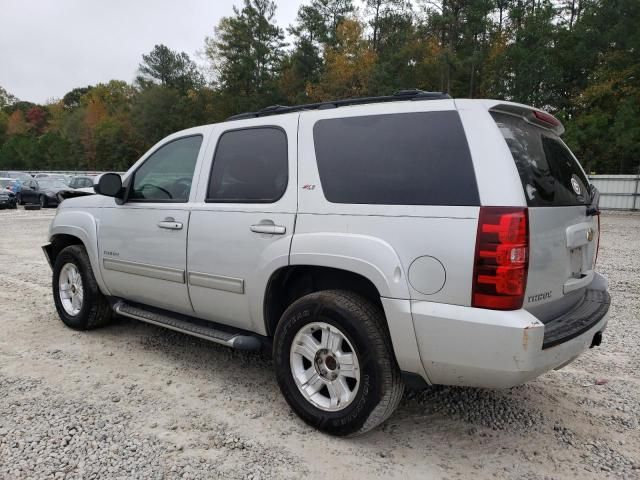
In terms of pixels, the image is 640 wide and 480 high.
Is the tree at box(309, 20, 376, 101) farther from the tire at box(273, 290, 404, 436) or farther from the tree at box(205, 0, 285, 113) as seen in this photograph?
the tire at box(273, 290, 404, 436)

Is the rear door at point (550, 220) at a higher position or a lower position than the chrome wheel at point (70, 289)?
higher

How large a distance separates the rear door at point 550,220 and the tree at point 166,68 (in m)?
65.7

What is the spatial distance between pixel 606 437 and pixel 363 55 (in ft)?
147

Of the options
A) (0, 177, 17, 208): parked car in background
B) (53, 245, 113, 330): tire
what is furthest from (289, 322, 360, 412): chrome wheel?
(0, 177, 17, 208): parked car in background

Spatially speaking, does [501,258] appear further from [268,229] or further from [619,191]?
[619,191]

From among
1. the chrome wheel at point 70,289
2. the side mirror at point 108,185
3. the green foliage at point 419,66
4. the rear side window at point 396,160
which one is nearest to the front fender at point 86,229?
the chrome wheel at point 70,289

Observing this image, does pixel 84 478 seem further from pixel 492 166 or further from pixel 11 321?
pixel 11 321

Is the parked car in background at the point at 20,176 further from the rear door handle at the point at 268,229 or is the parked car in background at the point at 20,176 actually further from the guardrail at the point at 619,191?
the guardrail at the point at 619,191

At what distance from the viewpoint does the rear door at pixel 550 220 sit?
8.58 ft

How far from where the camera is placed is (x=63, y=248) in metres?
5.29

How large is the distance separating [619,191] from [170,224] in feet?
79.8

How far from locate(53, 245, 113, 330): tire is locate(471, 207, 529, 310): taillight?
3.69 meters

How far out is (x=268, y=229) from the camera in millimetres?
3277

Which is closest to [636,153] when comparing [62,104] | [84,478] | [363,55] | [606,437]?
[363,55]
